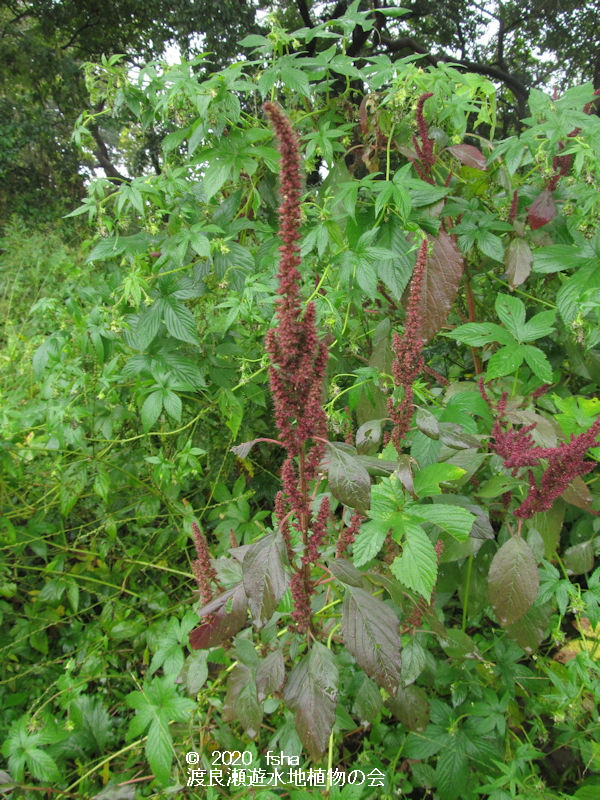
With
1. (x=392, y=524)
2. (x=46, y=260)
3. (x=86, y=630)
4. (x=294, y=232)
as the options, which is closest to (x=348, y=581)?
(x=392, y=524)

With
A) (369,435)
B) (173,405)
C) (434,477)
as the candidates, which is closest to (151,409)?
(173,405)

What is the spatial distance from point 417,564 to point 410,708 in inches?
20.1

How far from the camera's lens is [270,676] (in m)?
1.11

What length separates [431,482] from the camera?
107 centimetres

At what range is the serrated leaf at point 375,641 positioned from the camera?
976 mm

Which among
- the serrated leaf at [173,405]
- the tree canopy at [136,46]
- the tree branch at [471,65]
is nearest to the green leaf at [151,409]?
the serrated leaf at [173,405]

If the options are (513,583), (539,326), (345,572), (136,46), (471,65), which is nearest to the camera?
(345,572)

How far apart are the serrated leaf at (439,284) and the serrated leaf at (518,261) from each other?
7.5 inches

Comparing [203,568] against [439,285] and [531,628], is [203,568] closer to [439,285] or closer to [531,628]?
[531,628]

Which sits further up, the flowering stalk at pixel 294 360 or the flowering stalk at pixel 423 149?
the flowering stalk at pixel 423 149

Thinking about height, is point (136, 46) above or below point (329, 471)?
above

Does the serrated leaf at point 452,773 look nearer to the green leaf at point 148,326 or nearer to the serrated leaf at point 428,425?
the serrated leaf at point 428,425

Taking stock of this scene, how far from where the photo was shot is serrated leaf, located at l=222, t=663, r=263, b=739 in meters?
1.17

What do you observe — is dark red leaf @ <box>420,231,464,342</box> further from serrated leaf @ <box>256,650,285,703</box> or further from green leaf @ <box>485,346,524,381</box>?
serrated leaf @ <box>256,650,285,703</box>
